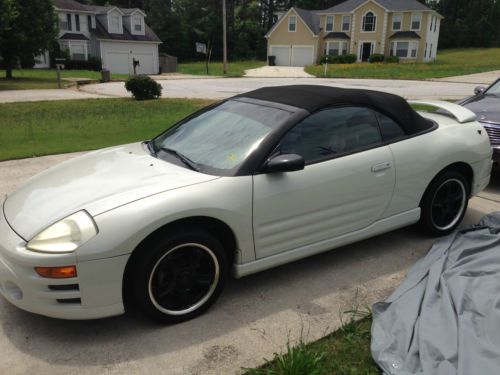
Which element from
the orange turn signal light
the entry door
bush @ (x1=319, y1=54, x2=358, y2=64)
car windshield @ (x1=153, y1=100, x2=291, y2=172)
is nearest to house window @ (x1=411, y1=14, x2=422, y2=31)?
the entry door

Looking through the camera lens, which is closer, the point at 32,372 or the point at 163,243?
the point at 32,372

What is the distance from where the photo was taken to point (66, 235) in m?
2.74

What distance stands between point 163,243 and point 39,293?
761mm

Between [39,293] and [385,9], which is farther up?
[385,9]

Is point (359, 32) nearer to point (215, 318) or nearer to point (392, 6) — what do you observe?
point (392, 6)

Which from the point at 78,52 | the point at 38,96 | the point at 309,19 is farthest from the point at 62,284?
the point at 309,19

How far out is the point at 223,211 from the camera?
3064 mm

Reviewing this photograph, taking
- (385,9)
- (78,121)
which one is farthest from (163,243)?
(385,9)

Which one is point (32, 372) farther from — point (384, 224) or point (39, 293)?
point (384, 224)

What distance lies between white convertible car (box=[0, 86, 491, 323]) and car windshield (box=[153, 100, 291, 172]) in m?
0.01

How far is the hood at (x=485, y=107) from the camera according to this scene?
5965 millimetres

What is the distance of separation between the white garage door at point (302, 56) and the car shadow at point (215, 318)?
50901 millimetres

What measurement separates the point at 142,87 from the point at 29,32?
18000mm

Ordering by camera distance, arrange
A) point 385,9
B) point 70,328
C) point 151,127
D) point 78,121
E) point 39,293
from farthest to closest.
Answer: point 385,9
point 78,121
point 151,127
point 70,328
point 39,293
